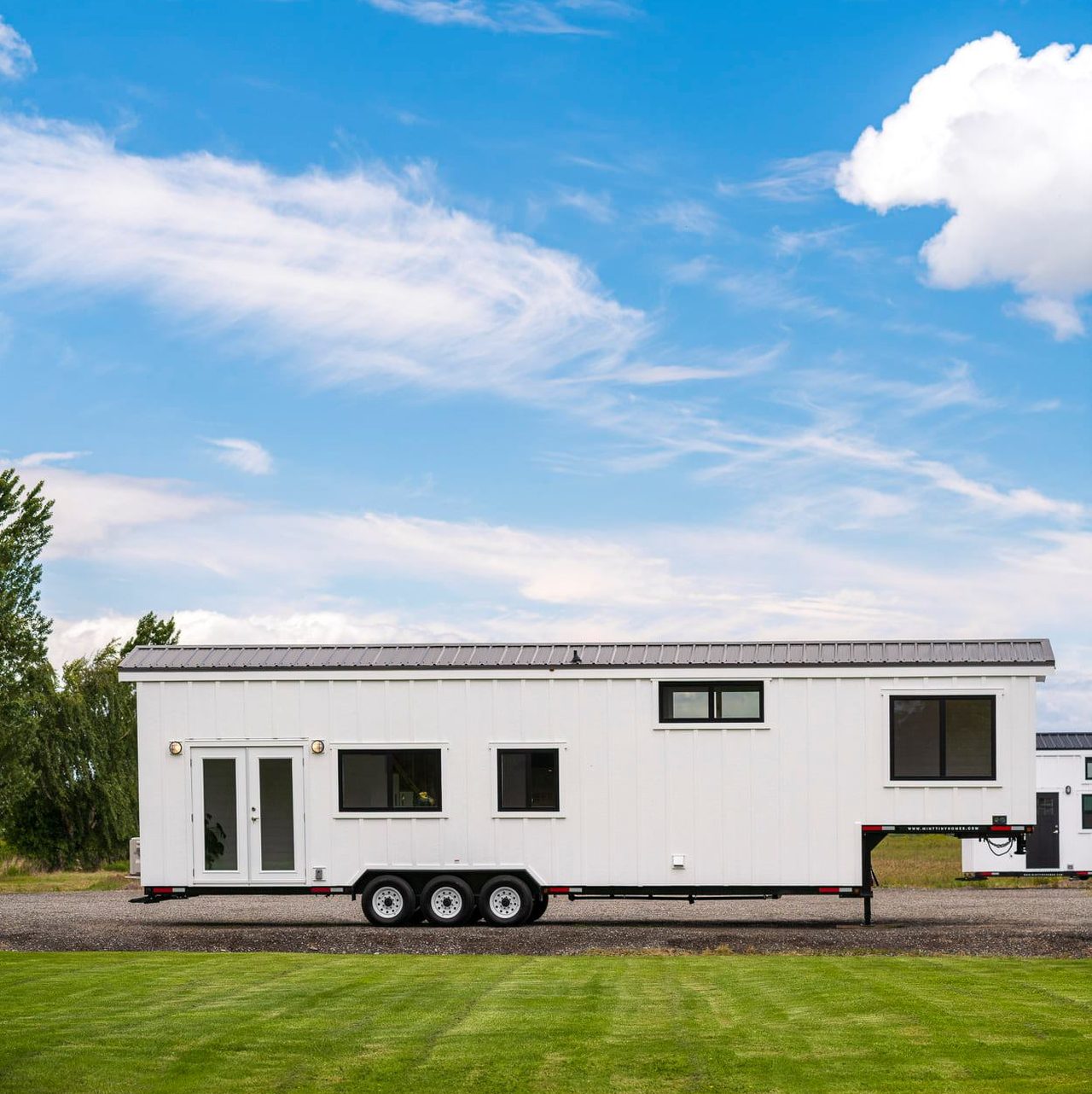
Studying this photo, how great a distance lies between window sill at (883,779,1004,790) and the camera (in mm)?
18125

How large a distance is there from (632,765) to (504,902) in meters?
2.44

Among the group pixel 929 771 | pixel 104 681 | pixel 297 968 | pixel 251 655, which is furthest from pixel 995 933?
pixel 104 681

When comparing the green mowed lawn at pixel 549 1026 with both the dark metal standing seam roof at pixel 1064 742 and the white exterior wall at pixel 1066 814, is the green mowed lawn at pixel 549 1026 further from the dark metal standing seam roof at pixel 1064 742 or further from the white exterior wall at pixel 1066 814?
the dark metal standing seam roof at pixel 1064 742

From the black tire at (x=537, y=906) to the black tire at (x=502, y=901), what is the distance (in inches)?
4.4

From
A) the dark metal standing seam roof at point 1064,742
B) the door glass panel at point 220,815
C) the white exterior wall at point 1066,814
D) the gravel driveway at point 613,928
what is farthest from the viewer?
the dark metal standing seam roof at point 1064,742

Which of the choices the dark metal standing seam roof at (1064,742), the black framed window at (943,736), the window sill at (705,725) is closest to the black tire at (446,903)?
the window sill at (705,725)

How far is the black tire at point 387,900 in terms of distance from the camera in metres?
18.6

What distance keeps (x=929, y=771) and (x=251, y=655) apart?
29.5ft

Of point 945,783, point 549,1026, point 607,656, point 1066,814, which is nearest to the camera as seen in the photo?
point 549,1026

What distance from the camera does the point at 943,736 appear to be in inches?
720

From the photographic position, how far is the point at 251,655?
19.2 m

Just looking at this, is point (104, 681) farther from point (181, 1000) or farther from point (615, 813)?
point (181, 1000)

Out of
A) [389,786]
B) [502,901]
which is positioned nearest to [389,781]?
[389,786]

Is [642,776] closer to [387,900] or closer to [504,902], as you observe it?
[504,902]
